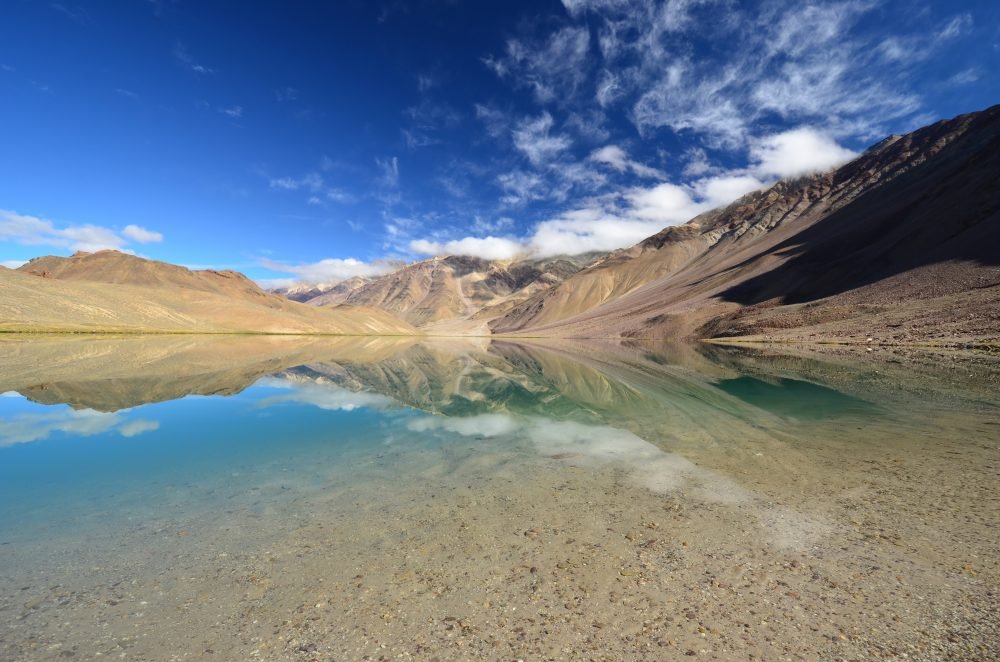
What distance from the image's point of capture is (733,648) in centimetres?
458

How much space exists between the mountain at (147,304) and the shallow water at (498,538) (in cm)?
9122

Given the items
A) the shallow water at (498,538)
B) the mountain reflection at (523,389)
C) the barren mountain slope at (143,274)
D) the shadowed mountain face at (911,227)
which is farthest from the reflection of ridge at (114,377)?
the barren mountain slope at (143,274)

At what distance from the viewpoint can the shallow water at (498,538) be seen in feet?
15.7

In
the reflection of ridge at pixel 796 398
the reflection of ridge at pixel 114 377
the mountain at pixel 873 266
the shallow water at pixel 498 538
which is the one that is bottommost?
the reflection of ridge at pixel 796 398

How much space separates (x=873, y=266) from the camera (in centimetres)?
8912

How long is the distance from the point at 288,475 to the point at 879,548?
1152 cm

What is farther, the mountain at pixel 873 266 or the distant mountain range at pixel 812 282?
the distant mountain range at pixel 812 282

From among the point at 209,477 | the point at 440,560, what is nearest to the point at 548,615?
the point at 440,560

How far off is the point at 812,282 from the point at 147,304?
15562 centimetres

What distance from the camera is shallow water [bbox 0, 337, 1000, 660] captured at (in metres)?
4.78

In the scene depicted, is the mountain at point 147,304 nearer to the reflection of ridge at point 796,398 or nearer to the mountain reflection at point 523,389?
the mountain reflection at point 523,389

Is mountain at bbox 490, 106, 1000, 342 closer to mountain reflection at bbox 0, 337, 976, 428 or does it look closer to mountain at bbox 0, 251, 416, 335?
mountain reflection at bbox 0, 337, 976, 428

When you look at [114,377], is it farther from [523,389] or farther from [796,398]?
[796,398]

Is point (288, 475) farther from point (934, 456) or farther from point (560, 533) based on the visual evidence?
point (934, 456)
